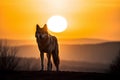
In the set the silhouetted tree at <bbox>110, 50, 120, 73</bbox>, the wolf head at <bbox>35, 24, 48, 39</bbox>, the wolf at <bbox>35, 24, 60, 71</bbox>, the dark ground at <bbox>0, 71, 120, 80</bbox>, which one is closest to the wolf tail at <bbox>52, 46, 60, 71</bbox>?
the wolf at <bbox>35, 24, 60, 71</bbox>

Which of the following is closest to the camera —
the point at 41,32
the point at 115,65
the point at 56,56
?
the point at 41,32

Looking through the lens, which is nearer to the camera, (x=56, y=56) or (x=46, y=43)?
(x=46, y=43)

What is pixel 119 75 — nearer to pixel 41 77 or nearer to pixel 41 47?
pixel 41 77

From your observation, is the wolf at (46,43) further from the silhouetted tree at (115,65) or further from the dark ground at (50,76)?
the silhouetted tree at (115,65)

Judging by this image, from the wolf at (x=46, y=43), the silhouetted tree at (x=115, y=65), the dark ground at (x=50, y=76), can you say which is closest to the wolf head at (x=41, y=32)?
the wolf at (x=46, y=43)

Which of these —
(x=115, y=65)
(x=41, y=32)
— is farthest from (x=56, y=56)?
(x=115, y=65)

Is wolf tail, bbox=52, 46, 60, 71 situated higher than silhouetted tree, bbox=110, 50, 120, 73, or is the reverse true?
wolf tail, bbox=52, 46, 60, 71

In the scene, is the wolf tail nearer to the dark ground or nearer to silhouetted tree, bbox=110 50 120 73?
the dark ground

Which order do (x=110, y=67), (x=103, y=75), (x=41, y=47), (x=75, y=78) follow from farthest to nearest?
(x=110, y=67) < (x=41, y=47) < (x=103, y=75) < (x=75, y=78)

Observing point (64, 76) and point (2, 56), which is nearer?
point (64, 76)

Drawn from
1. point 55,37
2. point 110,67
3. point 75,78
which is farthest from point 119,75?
point 110,67

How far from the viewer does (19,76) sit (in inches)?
998

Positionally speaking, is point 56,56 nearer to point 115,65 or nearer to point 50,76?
point 50,76

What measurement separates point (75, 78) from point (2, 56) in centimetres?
1473
